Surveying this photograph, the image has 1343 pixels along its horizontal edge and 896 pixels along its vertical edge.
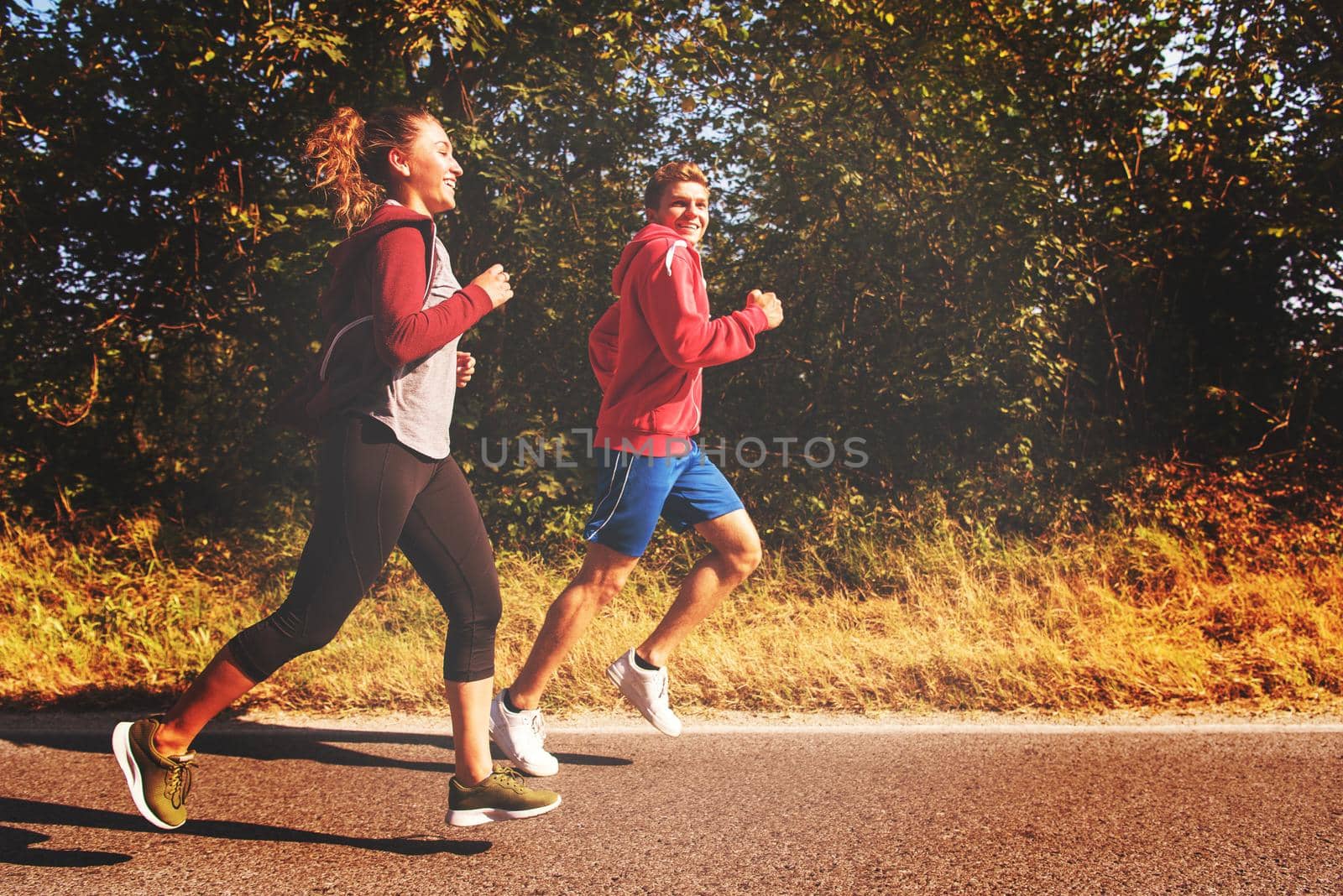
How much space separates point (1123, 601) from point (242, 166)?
582cm

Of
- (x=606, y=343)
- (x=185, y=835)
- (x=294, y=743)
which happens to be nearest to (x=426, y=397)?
(x=606, y=343)

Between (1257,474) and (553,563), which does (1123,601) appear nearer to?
(1257,474)

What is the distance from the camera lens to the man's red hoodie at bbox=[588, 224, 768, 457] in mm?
3355

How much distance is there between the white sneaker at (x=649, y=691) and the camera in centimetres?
366

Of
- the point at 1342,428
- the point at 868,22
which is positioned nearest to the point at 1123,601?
the point at 1342,428

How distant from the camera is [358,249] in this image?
2.81 meters

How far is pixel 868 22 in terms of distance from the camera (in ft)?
20.5

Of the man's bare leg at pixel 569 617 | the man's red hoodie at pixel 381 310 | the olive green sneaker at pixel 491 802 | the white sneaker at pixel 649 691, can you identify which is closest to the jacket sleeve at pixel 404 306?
the man's red hoodie at pixel 381 310

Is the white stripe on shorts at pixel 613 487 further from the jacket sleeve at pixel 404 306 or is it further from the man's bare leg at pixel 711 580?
the jacket sleeve at pixel 404 306

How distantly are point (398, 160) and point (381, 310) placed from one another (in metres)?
0.53

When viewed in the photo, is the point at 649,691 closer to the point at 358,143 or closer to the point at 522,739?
the point at 522,739

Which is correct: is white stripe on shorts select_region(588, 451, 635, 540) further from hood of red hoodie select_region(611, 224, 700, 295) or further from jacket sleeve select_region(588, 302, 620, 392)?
hood of red hoodie select_region(611, 224, 700, 295)

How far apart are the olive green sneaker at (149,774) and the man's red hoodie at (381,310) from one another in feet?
3.25

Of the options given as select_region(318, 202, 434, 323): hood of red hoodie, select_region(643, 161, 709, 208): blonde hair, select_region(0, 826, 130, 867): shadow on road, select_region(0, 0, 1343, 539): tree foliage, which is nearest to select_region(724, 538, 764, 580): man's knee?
select_region(643, 161, 709, 208): blonde hair
